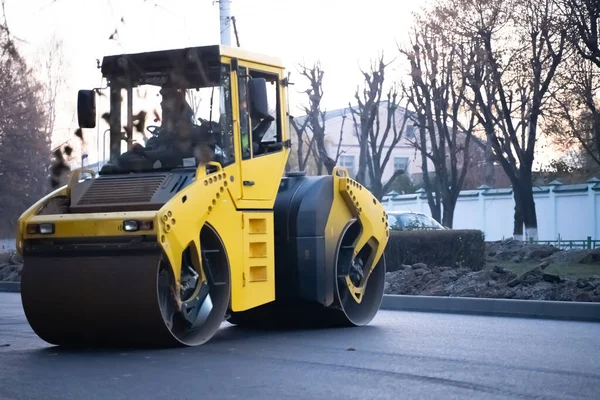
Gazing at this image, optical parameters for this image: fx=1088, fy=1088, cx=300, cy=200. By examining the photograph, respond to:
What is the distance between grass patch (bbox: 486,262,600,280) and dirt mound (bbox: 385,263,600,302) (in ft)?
7.05

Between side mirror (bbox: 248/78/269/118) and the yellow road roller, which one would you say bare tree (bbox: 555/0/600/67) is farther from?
side mirror (bbox: 248/78/269/118)

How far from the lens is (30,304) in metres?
9.97

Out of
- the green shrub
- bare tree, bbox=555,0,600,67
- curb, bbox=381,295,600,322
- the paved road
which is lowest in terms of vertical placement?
curb, bbox=381,295,600,322

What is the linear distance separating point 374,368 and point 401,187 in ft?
172

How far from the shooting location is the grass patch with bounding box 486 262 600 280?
64.1 feet

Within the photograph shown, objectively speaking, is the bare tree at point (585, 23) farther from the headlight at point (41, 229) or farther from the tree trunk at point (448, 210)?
the headlight at point (41, 229)

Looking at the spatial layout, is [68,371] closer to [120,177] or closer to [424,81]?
[120,177]

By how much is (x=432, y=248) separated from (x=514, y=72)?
522 inches

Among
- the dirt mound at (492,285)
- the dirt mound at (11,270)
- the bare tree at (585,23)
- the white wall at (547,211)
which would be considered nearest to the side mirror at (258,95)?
the dirt mound at (492,285)

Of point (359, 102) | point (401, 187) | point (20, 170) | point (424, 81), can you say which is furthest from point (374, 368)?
point (401, 187)

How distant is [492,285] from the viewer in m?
16.6

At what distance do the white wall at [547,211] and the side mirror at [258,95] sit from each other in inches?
1112

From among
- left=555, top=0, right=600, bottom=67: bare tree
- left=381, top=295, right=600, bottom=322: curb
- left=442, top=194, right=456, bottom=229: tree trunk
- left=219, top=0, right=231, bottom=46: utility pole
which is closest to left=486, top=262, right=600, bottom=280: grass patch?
left=381, top=295, right=600, bottom=322: curb

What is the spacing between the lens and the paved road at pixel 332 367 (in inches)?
297
